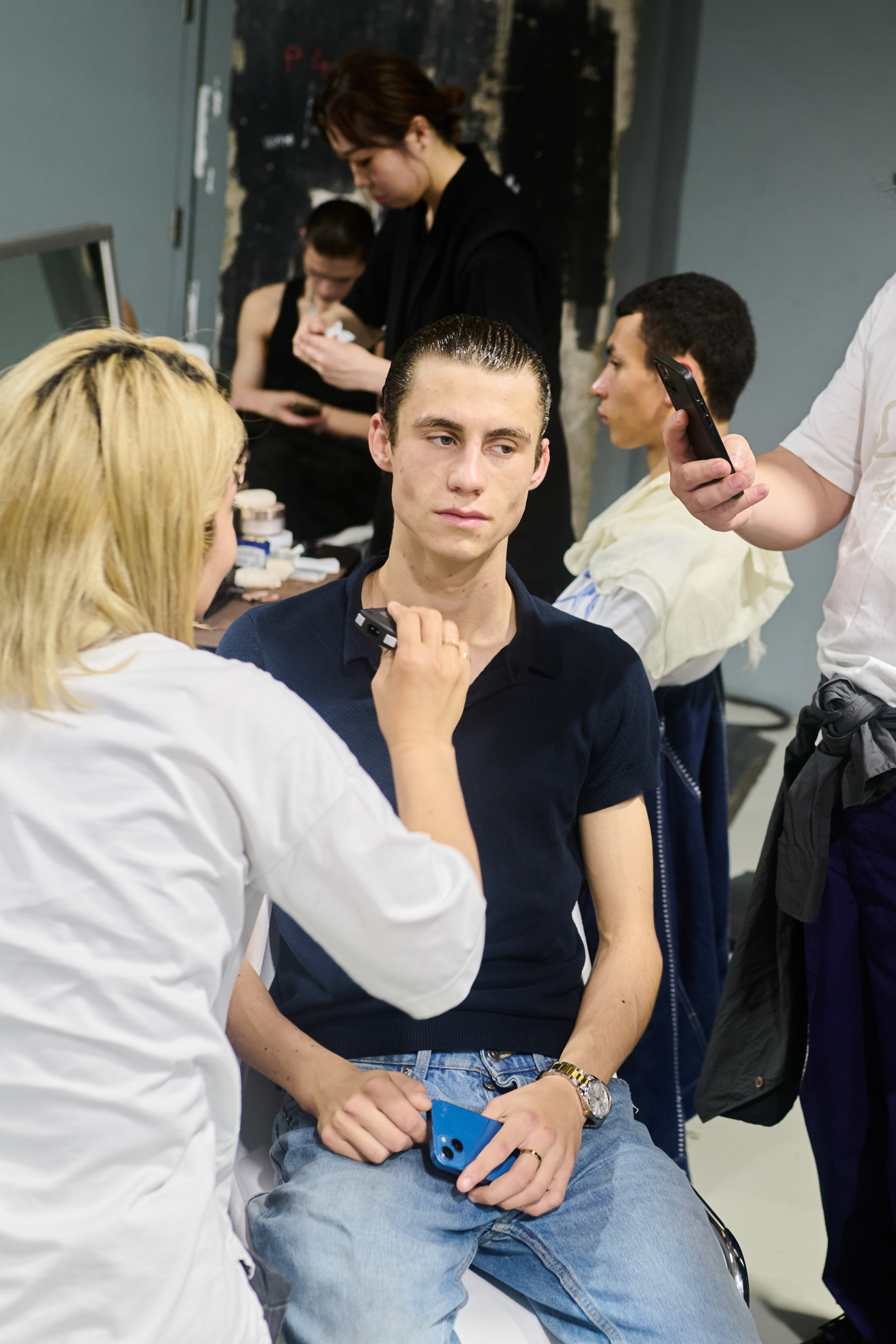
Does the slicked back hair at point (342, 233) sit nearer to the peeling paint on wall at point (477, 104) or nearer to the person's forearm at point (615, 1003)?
the peeling paint on wall at point (477, 104)

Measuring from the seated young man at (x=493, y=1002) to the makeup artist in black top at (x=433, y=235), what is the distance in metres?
0.89

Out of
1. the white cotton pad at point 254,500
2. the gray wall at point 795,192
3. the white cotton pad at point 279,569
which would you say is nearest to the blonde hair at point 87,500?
the white cotton pad at point 279,569

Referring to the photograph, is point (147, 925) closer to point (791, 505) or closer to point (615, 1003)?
point (615, 1003)

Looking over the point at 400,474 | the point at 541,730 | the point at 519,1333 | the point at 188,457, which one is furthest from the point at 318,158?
the point at 519,1333

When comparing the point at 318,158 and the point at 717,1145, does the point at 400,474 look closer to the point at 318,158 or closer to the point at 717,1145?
the point at 717,1145

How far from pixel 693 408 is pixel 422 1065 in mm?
819

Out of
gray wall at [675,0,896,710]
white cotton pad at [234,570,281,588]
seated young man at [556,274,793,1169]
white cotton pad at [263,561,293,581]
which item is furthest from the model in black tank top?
seated young man at [556,274,793,1169]

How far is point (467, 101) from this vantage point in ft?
12.4

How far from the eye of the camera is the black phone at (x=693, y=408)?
1.36 metres

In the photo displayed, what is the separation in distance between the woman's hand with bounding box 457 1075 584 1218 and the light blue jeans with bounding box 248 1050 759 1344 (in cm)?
3

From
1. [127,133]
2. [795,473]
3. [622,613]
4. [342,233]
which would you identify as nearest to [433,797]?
[795,473]

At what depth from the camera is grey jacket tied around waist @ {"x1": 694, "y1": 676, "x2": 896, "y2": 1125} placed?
57.0 inches

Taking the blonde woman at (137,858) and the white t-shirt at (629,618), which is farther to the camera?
the white t-shirt at (629,618)

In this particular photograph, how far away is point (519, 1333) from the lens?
1.15 meters
